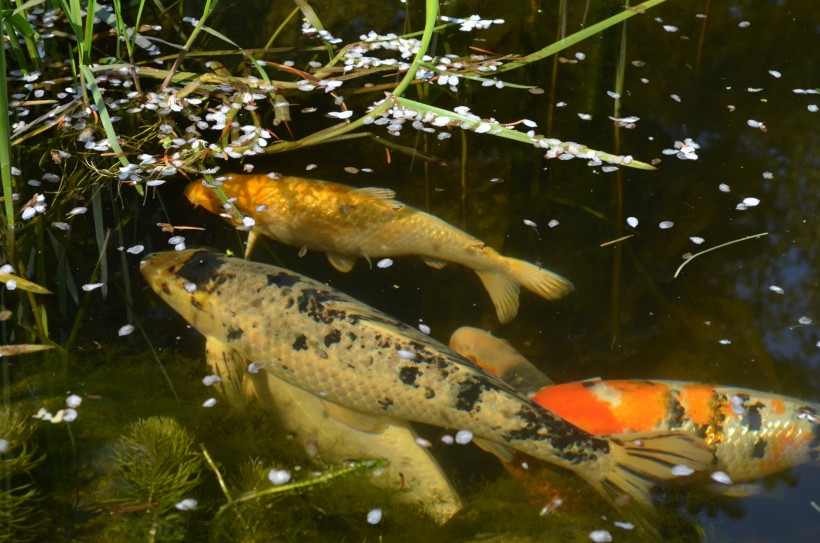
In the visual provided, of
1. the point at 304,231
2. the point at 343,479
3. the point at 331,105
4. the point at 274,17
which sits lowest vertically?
the point at 343,479

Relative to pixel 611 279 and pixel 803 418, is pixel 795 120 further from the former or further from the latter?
pixel 803 418

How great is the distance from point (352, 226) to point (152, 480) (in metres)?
1.56

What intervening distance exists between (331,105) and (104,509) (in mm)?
2634

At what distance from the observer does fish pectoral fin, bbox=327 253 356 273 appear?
3.54 m

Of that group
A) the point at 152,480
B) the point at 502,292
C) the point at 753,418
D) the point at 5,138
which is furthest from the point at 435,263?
the point at 5,138

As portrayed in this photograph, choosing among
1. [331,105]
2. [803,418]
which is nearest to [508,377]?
[803,418]

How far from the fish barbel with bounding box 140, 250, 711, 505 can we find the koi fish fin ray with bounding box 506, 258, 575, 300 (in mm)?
617

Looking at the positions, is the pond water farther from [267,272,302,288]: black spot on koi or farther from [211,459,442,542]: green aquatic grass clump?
[267,272,302,288]: black spot on koi

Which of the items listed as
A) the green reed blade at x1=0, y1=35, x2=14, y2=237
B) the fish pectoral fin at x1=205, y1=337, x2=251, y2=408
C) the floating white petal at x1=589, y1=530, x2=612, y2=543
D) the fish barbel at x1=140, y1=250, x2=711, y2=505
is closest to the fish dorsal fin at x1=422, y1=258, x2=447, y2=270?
the fish barbel at x1=140, y1=250, x2=711, y2=505

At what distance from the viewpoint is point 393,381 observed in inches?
111

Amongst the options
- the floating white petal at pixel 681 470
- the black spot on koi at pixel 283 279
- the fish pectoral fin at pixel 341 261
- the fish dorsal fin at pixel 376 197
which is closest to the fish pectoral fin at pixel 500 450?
the floating white petal at pixel 681 470

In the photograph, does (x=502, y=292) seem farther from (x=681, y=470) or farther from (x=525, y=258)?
(x=681, y=470)

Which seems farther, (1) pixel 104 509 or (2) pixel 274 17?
(2) pixel 274 17

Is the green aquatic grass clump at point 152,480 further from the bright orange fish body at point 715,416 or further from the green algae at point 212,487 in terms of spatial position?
the bright orange fish body at point 715,416
